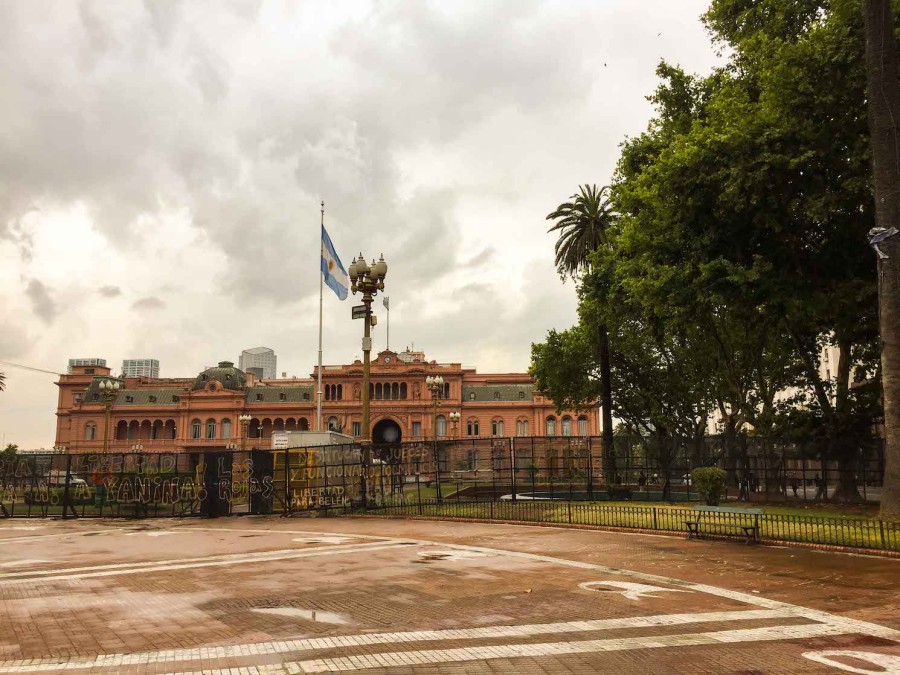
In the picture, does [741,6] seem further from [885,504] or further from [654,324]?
[885,504]

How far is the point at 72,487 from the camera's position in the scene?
2488 cm

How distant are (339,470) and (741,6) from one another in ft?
68.3

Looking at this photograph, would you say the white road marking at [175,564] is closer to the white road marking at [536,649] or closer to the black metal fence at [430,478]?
the white road marking at [536,649]

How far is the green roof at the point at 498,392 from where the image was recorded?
274 feet

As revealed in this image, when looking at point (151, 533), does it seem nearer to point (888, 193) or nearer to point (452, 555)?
point (452, 555)

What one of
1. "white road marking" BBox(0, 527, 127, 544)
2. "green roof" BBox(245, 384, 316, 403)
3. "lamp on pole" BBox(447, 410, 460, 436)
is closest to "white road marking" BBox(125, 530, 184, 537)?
"white road marking" BBox(0, 527, 127, 544)

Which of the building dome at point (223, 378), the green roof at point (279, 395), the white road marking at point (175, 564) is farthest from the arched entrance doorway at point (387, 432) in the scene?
the white road marking at point (175, 564)

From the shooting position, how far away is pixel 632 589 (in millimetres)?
9758

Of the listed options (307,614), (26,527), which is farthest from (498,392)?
(307,614)

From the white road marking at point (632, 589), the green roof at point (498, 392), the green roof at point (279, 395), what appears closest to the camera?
the white road marking at point (632, 589)

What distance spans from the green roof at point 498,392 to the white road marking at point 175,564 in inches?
2712

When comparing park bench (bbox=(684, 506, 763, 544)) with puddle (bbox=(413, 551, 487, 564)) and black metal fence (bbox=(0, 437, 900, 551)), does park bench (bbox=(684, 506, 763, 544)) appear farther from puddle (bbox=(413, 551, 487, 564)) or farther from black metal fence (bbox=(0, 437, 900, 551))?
puddle (bbox=(413, 551, 487, 564))

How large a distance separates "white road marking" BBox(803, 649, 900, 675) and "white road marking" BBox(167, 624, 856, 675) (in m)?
0.59

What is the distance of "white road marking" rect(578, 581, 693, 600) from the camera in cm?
934
